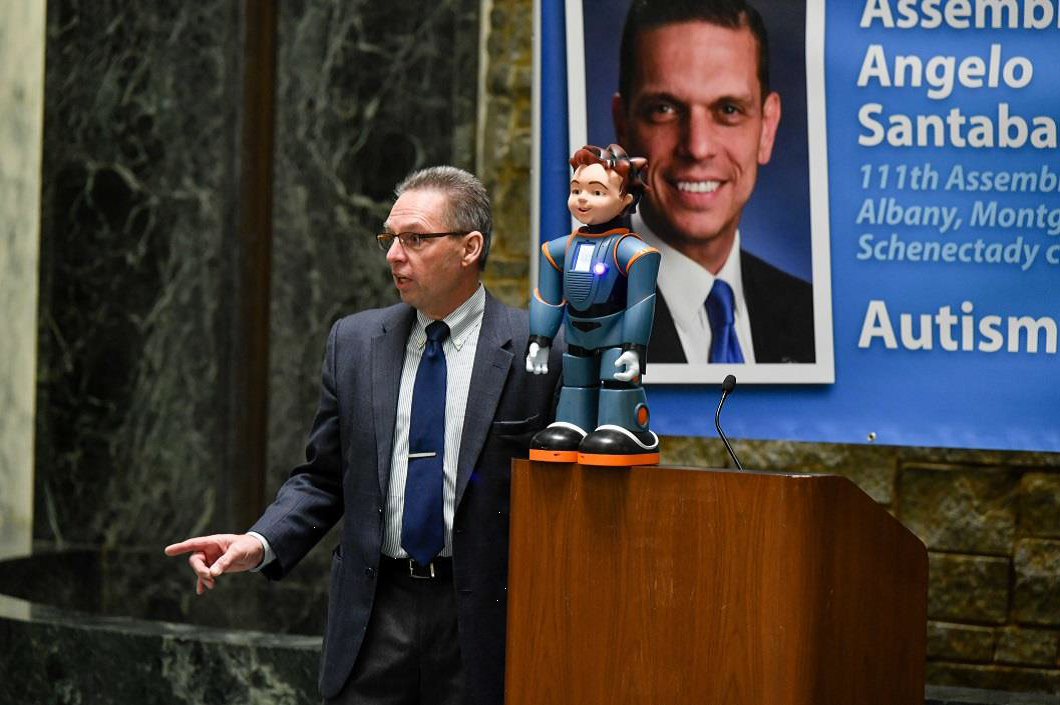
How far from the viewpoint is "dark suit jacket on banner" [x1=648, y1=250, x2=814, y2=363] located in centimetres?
379

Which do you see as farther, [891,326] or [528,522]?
[891,326]

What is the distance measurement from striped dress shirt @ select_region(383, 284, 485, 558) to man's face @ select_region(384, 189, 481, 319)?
0.07 metres

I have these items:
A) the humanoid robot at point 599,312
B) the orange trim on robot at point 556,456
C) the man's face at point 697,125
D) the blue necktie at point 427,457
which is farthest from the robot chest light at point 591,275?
the man's face at point 697,125

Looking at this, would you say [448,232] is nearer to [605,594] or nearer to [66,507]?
[605,594]

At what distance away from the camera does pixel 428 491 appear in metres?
2.63

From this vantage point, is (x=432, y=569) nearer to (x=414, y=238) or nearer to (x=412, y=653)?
(x=412, y=653)

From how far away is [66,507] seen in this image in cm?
526

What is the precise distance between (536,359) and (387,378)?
0.36 m

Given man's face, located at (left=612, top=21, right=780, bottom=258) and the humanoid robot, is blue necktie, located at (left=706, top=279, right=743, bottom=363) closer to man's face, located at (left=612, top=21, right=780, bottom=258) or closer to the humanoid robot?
man's face, located at (left=612, top=21, right=780, bottom=258)

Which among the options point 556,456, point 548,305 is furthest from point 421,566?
point 548,305

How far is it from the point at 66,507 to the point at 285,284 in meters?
1.20

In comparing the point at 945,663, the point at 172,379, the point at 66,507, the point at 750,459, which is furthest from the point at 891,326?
the point at 66,507

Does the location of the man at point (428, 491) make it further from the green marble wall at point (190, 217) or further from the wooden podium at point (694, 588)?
the green marble wall at point (190, 217)

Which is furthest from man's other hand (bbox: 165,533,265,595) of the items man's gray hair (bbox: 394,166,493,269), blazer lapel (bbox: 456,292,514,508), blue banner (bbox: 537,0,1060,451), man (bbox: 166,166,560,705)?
blue banner (bbox: 537,0,1060,451)
